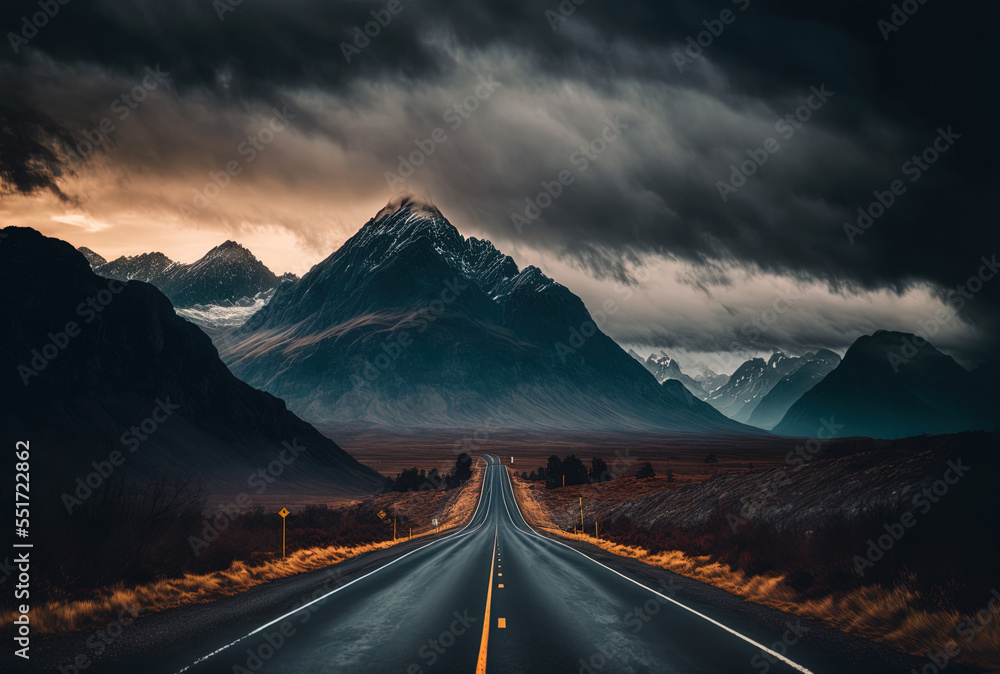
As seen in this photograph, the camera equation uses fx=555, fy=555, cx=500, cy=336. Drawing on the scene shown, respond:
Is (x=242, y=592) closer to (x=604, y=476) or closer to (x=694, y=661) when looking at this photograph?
(x=694, y=661)

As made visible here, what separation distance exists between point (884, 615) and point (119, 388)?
101293mm

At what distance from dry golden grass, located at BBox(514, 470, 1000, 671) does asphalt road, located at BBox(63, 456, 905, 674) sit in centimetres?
130

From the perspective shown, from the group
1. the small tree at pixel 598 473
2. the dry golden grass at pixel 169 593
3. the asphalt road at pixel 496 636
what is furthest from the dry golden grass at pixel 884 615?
the small tree at pixel 598 473

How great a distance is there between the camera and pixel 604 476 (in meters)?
87.1

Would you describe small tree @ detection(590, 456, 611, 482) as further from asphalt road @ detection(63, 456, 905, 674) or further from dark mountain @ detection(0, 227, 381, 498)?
asphalt road @ detection(63, 456, 905, 674)

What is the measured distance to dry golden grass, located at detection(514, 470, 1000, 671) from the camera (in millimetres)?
8609

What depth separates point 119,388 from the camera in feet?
284

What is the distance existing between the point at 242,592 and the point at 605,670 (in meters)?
11.8

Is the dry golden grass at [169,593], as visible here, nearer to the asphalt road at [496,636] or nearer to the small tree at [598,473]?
the asphalt road at [496,636]

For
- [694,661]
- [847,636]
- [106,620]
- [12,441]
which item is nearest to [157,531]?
[106,620]

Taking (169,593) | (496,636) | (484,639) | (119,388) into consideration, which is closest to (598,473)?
(119,388)

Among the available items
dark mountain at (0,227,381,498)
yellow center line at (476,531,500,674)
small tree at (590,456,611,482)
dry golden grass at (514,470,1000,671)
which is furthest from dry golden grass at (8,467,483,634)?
small tree at (590,456,611,482)

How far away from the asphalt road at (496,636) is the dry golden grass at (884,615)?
130 centimetres

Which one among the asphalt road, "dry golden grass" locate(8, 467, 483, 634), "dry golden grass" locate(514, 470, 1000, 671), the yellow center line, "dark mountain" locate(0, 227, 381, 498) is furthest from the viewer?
"dark mountain" locate(0, 227, 381, 498)
